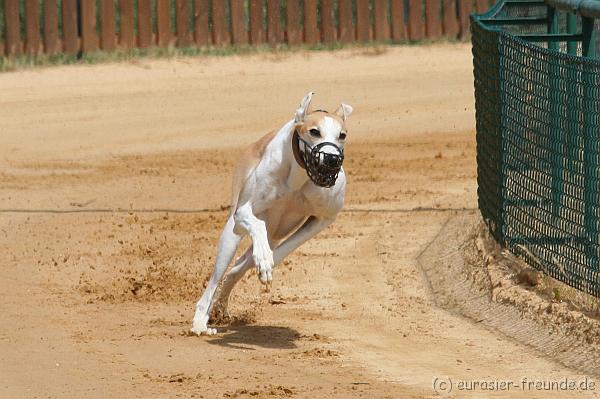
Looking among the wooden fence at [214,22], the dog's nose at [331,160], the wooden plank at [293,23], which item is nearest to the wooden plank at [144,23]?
the wooden fence at [214,22]

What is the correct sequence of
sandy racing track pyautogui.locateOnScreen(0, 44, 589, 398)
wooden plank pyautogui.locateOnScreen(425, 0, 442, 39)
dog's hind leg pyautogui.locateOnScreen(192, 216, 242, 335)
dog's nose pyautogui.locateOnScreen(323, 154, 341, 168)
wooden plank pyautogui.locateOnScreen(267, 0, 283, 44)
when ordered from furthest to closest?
wooden plank pyautogui.locateOnScreen(425, 0, 442, 39) → wooden plank pyautogui.locateOnScreen(267, 0, 283, 44) → dog's hind leg pyautogui.locateOnScreen(192, 216, 242, 335) → sandy racing track pyautogui.locateOnScreen(0, 44, 589, 398) → dog's nose pyautogui.locateOnScreen(323, 154, 341, 168)

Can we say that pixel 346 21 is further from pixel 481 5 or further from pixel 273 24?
pixel 481 5

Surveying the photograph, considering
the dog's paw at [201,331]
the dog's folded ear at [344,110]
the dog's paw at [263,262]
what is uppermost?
the dog's folded ear at [344,110]

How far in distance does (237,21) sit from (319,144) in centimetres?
1070

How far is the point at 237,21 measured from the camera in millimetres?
17734

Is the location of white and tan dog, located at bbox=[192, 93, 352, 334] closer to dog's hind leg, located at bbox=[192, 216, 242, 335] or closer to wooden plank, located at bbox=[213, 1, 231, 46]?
Answer: dog's hind leg, located at bbox=[192, 216, 242, 335]

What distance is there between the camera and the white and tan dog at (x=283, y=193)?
7.29 metres

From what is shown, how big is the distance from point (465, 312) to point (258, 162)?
168 centimetres

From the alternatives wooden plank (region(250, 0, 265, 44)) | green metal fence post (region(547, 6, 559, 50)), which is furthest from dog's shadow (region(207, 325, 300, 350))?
wooden plank (region(250, 0, 265, 44))

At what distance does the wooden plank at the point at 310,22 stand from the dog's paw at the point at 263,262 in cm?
1077

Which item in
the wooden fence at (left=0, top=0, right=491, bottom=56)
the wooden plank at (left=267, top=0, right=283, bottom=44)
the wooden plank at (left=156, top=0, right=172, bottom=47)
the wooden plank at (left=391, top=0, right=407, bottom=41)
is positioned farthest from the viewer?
the wooden plank at (left=391, top=0, right=407, bottom=41)

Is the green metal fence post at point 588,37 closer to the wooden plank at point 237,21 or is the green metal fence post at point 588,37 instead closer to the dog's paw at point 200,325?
the dog's paw at point 200,325

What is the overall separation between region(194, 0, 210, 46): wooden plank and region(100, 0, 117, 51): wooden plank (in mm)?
1014

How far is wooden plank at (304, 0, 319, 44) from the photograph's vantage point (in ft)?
58.7
